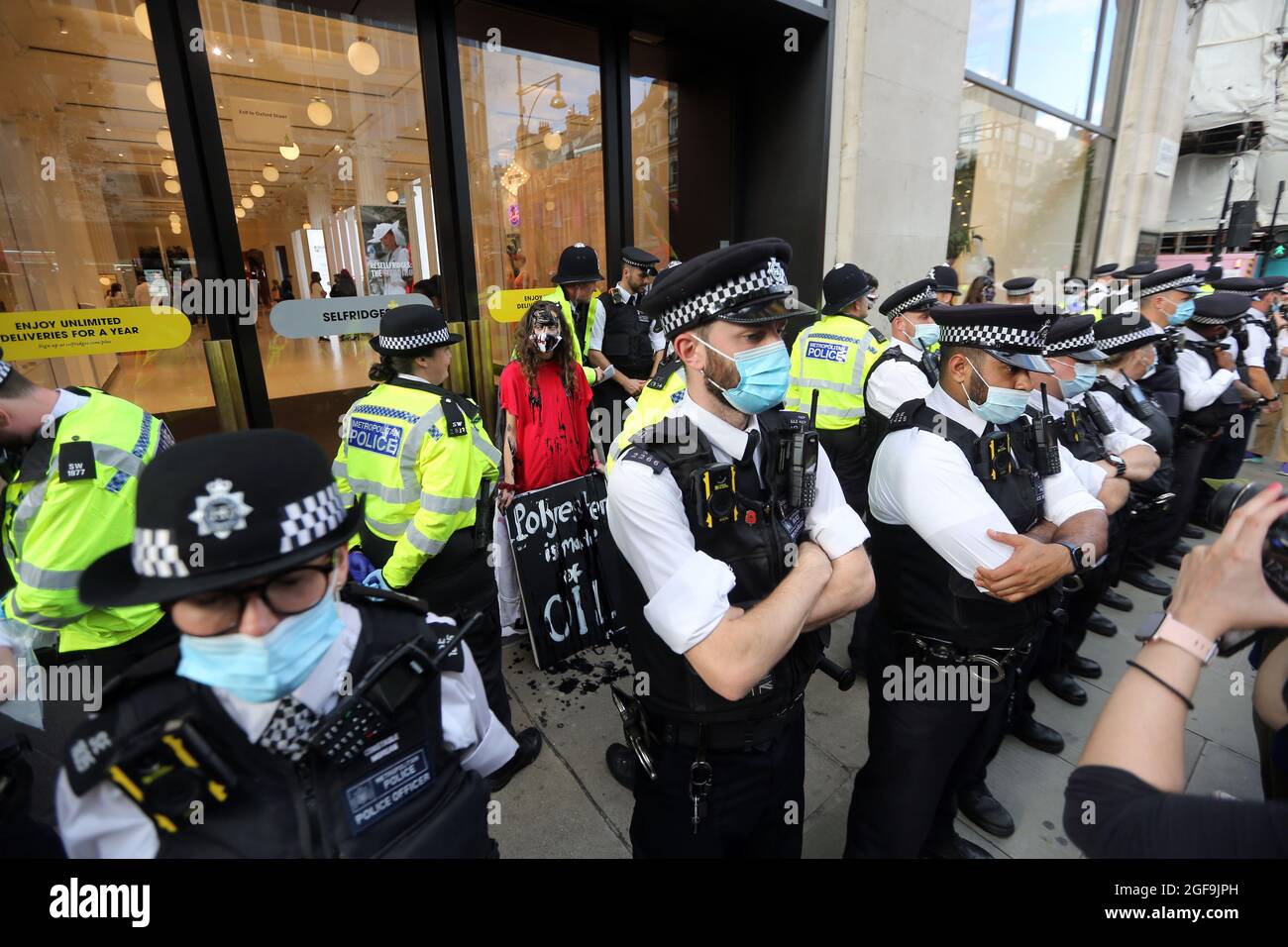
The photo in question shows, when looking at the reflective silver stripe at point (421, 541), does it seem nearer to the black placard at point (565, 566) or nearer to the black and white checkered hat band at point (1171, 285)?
the black placard at point (565, 566)

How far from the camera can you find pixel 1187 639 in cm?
111

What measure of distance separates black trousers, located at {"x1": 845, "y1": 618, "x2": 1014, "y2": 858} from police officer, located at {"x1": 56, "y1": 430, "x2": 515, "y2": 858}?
166 centimetres

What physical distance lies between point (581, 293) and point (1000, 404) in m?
3.79

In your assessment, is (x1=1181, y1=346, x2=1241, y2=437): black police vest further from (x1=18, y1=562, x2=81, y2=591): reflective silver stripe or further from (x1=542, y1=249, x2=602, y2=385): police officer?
(x1=18, y1=562, x2=81, y2=591): reflective silver stripe

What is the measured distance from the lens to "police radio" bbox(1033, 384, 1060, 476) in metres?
2.39

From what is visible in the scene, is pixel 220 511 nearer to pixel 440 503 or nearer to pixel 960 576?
pixel 440 503

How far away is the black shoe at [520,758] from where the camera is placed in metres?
2.95

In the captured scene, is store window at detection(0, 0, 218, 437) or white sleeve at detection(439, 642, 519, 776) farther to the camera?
store window at detection(0, 0, 218, 437)

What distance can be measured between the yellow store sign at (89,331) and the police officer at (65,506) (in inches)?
80.5

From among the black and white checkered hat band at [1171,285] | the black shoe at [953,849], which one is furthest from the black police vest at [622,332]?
the black and white checkered hat band at [1171,285]

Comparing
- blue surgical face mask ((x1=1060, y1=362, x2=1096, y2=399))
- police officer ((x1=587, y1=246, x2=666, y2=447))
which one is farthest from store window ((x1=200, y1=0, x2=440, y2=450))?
blue surgical face mask ((x1=1060, y1=362, x2=1096, y2=399))

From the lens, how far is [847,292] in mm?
4598

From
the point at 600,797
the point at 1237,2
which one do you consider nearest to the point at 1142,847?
the point at 600,797
